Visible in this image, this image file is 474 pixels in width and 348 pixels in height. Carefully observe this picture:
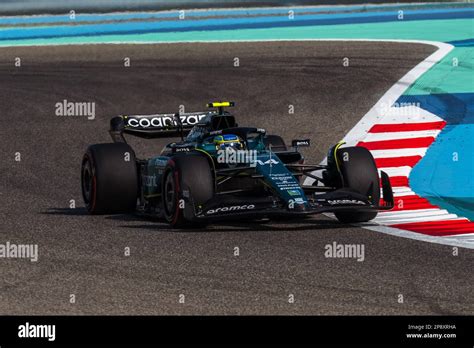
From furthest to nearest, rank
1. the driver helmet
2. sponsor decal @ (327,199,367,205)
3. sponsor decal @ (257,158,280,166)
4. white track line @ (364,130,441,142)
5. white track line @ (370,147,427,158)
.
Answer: white track line @ (364,130,441,142) → white track line @ (370,147,427,158) → the driver helmet → sponsor decal @ (257,158,280,166) → sponsor decal @ (327,199,367,205)

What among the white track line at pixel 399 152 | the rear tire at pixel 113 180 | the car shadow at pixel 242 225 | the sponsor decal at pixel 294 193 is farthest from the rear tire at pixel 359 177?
the white track line at pixel 399 152

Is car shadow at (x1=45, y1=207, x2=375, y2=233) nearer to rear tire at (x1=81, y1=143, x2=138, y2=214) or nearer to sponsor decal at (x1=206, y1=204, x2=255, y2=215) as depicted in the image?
rear tire at (x1=81, y1=143, x2=138, y2=214)

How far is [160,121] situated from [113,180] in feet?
4.42

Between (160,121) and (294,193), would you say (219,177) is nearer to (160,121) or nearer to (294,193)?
(294,193)

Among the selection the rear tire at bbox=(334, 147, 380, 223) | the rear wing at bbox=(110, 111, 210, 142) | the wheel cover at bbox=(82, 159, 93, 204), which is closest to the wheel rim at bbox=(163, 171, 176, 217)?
the wheel cover at bbox=(82, 159, 93, 204)

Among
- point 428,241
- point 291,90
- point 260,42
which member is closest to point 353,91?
point 291,90

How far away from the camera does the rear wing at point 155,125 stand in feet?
46.0

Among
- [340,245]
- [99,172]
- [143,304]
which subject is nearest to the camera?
[143,304]

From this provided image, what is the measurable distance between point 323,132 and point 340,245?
8.32 metres

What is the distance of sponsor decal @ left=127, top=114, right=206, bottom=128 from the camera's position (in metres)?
14.0

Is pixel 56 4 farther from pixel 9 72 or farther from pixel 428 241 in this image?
pixel 428 241

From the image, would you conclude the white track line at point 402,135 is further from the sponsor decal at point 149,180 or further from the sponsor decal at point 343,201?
the sponsor decal at point 343,201

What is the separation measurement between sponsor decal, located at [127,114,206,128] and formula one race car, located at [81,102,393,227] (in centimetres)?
1

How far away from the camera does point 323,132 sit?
61.7 feet
